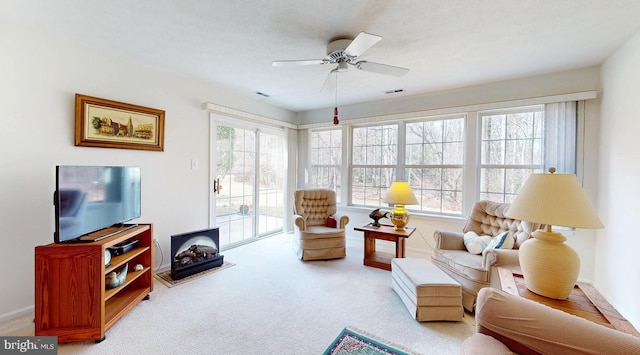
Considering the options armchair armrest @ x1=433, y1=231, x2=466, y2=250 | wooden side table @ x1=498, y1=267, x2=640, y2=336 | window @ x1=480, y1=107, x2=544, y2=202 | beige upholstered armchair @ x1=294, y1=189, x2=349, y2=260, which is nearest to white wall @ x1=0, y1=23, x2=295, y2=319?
beige upholstered armchair @ x1=294, y1=189, x2=349, y2=260

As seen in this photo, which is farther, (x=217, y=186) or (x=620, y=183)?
(x=217, y=186)

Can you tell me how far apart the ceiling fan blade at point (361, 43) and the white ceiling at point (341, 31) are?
0.20 meters

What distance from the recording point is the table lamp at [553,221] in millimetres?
1245

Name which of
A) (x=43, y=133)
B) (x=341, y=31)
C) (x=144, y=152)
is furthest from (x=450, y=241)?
(x=43, y=133)

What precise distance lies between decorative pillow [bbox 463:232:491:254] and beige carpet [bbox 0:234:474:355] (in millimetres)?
715

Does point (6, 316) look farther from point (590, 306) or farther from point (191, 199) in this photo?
point (590, 306)

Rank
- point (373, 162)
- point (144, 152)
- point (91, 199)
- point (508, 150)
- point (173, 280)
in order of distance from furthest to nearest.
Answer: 1. point (373, 162)
2. point (508, 150)
3. point (144, 152)
4. point (173, 280)
5. point (91, 199)

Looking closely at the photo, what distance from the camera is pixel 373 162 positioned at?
174 inches

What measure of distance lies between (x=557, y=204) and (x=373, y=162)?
125 inches

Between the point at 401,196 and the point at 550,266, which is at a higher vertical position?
the point at 401,196

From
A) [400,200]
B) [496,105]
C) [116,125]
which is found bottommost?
[400,200]

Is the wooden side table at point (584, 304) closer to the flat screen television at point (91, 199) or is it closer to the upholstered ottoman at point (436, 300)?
the upholstered ottoman at point (436, 300)

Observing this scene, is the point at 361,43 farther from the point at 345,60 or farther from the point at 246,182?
the point at 246,182

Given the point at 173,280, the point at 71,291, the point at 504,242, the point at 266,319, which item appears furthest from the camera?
the point at 173,280
